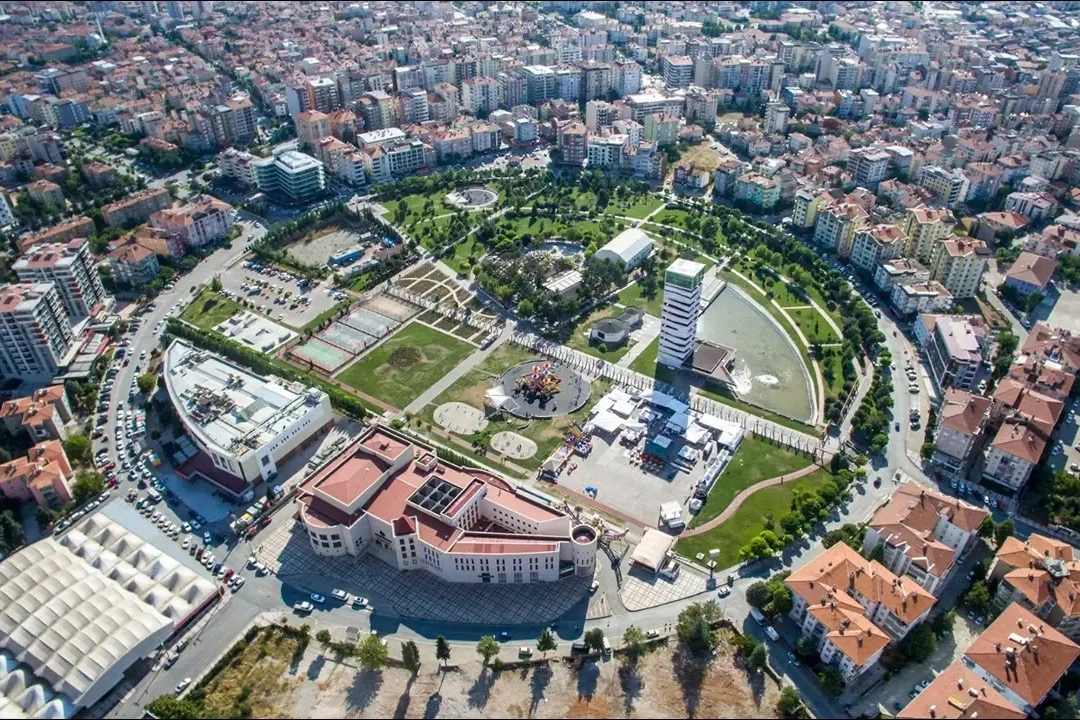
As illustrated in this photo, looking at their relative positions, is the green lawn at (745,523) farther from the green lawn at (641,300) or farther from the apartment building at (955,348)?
the green lawn at (641,300)

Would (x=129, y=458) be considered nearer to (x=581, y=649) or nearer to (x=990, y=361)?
(x=581, y=649)

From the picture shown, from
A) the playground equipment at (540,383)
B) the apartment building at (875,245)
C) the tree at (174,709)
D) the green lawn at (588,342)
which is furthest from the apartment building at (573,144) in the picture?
Result: the tree at (174,709)

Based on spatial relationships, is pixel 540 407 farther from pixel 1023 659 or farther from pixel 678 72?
pixel 678 72

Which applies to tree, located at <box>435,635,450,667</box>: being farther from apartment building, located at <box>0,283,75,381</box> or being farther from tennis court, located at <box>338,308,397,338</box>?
apartment building, located at <box>0,283,75,381</box>

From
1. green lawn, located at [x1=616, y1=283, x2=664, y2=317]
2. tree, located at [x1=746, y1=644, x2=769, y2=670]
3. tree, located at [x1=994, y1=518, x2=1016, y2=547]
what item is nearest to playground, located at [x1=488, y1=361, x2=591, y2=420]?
green lawn, located at [x1=616, y1=283, x2=664, y2=317]

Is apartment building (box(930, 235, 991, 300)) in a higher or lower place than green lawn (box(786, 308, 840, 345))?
higher

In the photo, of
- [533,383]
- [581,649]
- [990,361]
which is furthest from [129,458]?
[990,361]
